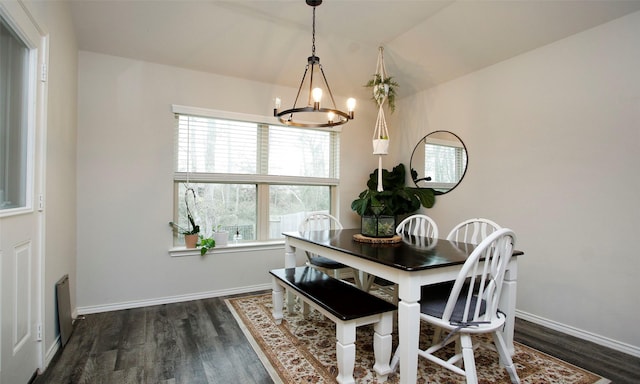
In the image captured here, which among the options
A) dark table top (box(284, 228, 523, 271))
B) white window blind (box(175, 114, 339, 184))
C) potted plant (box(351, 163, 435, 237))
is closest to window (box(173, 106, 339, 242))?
white window blind (box(175, 114, 339, 184))

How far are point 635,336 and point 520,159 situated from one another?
5.06 ft

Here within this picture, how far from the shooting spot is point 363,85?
4082 mm

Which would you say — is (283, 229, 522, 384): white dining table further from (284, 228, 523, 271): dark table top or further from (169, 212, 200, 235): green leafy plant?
(169, 212, 200, 235): green leafy plant

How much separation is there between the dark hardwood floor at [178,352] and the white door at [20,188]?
12.3 inches

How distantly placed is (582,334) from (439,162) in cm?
203

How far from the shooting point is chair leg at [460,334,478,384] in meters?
1.60

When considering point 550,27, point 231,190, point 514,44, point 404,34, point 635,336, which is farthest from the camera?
point 231,190

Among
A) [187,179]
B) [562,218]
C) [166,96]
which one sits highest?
[166,96]

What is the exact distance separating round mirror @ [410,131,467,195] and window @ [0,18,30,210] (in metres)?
3.62

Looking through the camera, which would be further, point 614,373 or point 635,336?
point 635,336

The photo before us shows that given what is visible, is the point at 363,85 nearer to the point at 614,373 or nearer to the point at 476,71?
the point at 476,71

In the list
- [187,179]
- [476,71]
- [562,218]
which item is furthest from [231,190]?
[562,218]

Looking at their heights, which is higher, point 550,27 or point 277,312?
point 550,27

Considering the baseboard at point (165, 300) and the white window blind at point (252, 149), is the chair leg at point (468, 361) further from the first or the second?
the white window blind at point (252, 149)
